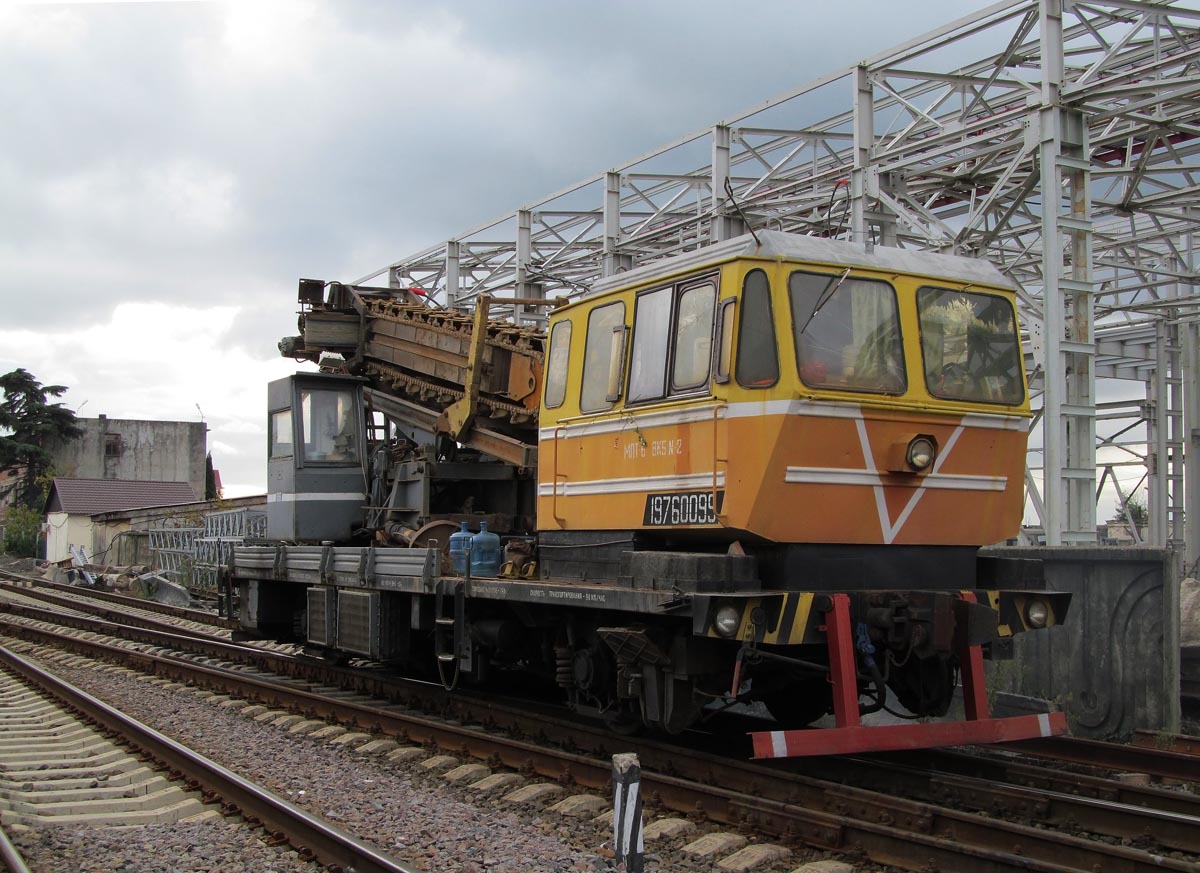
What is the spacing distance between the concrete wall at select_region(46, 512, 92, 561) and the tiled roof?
35cm

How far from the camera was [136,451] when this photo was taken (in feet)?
234

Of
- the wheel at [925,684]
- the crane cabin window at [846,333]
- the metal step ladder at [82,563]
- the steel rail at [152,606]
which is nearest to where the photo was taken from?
the crane cabin window at [846,333]

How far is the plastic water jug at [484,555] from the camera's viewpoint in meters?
9.09

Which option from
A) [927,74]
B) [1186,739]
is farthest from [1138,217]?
[1186,739]

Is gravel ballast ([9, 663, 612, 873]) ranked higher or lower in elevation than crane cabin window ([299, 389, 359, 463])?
lower

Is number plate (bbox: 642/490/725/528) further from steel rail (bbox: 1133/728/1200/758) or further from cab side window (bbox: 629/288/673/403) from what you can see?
steel rail (bbox: 1133/728/1200/758)

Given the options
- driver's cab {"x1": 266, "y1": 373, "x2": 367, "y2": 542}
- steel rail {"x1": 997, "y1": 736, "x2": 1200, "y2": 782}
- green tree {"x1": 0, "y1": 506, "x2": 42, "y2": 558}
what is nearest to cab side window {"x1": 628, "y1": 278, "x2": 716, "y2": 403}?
steel rail {"x1": 997, "y1": 736, "x2": 1200, "y2": 782}

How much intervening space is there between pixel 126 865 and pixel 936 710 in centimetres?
500

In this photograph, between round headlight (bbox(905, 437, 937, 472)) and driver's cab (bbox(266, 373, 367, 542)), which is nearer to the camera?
round headlight (bbox(905, 437, 937, 472))

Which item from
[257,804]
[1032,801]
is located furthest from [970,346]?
[257,804]

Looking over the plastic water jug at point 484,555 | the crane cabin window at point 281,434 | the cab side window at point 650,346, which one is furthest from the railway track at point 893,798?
the crane cabin window at point 281,434

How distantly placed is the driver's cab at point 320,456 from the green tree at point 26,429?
186 feet

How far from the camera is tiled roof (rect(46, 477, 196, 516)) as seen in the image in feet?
165

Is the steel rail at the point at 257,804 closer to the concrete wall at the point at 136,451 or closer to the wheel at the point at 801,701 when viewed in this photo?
the wheel at the point at 801,701
